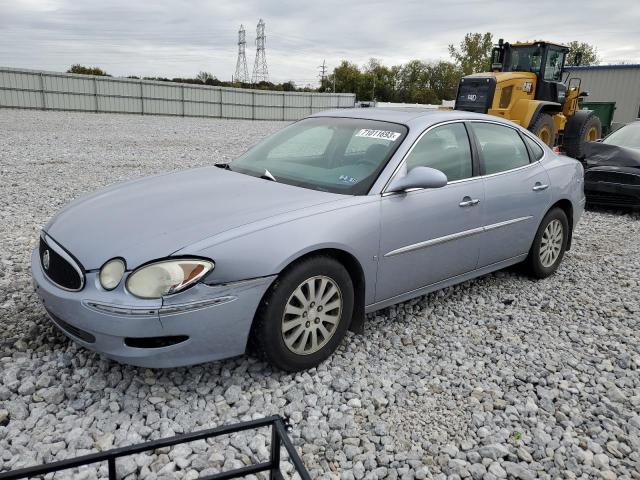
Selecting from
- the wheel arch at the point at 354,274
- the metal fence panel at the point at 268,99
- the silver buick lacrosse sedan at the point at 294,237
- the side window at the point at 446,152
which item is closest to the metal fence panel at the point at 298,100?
the metal fence panel at the point at 268,99

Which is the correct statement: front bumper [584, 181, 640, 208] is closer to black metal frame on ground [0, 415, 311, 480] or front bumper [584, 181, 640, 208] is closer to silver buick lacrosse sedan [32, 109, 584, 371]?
silver buick lacrosse sedan [32, 109, 584, 371]

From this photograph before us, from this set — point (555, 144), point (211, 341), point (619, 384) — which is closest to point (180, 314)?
point (211, 341)

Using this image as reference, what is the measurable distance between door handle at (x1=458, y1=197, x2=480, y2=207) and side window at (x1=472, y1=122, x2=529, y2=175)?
0.34 m

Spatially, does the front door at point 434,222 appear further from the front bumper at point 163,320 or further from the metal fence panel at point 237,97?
the metal fence panel at point 237,97

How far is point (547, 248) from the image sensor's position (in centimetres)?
502

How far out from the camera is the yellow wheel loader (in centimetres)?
1224

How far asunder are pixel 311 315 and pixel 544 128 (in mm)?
11233

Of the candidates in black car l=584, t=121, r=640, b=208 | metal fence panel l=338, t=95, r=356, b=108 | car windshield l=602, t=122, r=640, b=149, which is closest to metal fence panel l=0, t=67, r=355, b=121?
metal fence panel l=338, t=95, r=356, b=108

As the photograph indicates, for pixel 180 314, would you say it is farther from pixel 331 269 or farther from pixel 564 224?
pixel 564 224

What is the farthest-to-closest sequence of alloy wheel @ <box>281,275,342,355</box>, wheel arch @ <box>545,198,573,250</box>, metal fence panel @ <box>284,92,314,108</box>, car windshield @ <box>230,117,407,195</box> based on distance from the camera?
metal fence panel @ <box>284,92,314,108</box>
wheel arch @ <box>545,198,573,250</box>
car windshield @ <box>230,117,407,195</box>
alloy wheel @ <box>281,275,342,355</box>

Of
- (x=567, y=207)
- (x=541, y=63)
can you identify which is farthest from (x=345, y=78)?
(x=567, y=207)

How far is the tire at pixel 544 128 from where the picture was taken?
1217 centimetres

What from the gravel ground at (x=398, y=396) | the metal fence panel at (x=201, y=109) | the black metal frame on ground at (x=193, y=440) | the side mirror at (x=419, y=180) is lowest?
the gravel ground at (x=398, y=396)

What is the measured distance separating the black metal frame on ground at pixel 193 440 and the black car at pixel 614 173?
788cm
